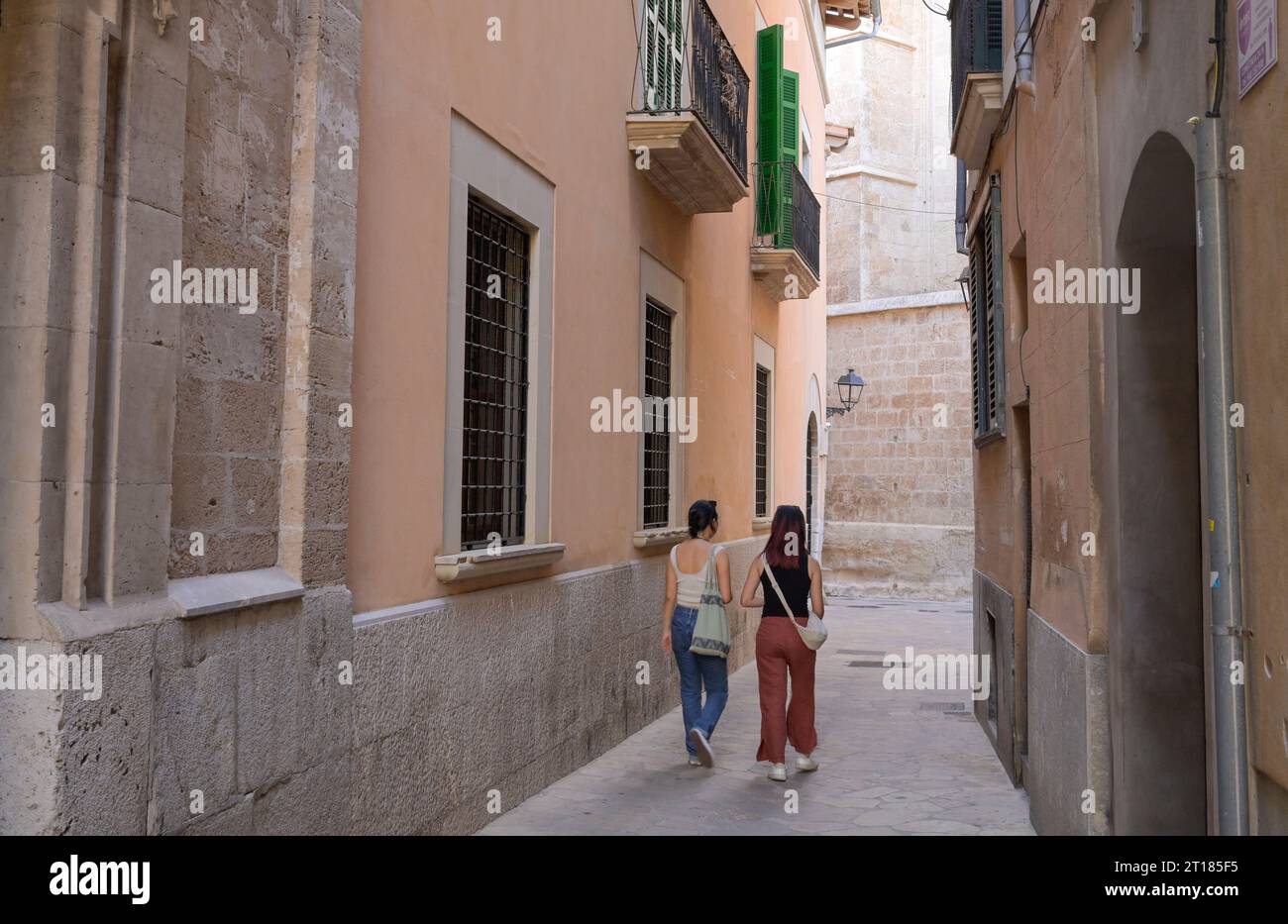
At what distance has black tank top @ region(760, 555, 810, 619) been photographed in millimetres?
7410

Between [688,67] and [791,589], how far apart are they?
4.91 metres

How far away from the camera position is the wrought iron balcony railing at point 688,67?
31.2ft

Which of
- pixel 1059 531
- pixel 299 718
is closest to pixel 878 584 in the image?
pixel 1059 531

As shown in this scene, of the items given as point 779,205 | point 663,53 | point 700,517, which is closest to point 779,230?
point 779,205

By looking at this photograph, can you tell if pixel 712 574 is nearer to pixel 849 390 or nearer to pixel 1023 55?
pixel 1023 55

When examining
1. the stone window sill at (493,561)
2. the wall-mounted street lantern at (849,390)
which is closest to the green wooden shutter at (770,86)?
the wall-mounted street lantern at (849,390)

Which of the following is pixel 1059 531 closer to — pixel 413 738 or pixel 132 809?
pixel 413 738

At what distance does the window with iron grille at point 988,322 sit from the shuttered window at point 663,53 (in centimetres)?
269

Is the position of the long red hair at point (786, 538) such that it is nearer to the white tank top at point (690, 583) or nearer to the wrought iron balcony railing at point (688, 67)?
the white tank top at point (690, 583)

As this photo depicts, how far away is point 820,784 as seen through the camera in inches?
293

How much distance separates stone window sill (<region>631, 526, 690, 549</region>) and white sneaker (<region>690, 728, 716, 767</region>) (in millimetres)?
1770

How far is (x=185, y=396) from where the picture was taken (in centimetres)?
387

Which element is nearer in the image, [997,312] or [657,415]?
[997,312]

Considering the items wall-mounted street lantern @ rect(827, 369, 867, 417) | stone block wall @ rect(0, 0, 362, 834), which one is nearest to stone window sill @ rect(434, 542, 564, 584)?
stone block wall @ rect(0, 0, 362, 834)
